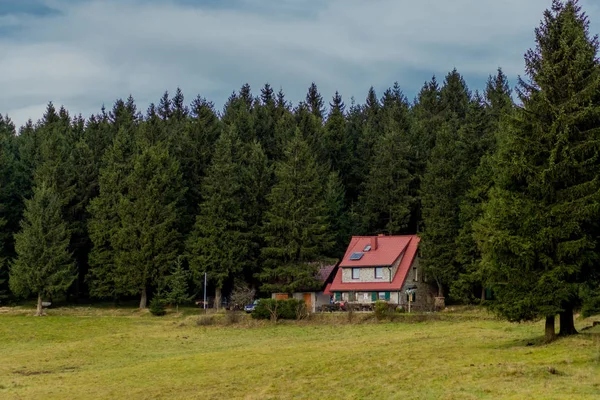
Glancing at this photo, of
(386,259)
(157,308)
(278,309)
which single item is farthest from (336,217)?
(278,309)

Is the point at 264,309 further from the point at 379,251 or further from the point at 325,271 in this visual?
the point at 325,271

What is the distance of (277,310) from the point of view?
5644 cm

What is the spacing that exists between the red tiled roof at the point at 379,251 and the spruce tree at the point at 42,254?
30.3 metres

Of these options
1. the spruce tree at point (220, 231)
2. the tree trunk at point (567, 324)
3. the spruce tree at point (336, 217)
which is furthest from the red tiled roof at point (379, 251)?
the tree trunk at point (567, 324)

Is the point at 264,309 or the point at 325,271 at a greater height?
the point at 325,271

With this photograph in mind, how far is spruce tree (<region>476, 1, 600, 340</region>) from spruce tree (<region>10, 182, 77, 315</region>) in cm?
5270

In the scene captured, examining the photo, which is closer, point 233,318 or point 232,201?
point 233,318

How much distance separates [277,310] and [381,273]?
18118mm

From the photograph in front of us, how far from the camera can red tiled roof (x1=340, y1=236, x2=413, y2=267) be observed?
234 ft

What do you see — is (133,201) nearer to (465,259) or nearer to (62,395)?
(465,259)

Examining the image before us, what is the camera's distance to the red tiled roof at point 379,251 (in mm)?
71312

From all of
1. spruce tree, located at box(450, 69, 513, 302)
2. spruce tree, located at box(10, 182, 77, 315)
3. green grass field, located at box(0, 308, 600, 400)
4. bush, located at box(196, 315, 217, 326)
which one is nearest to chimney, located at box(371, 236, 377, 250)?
spruce tree, located at box(450, 69, 513, 302)

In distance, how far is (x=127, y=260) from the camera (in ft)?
243

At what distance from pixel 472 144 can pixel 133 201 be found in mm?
38436
